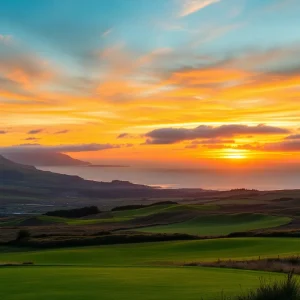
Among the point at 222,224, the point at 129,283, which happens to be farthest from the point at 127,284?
the point at 222,224

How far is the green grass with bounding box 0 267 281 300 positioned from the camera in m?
14.5

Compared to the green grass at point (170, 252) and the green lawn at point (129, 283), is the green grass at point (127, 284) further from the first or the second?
the green grass at point (170, 252)

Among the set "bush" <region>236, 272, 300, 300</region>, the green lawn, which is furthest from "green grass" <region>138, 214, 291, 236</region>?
"bush" <region>236, 272, 300, 300</region>

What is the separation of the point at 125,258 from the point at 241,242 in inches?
362

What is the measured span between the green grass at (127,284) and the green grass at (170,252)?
9654 millimetres

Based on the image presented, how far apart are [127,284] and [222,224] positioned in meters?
47.7

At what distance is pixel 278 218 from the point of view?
62.2 meters

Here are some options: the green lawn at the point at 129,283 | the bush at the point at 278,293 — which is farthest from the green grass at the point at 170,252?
the bush at the point at 278,293

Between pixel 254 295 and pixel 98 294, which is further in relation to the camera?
pixel 98 294

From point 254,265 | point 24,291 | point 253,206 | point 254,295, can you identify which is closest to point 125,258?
point 254,265

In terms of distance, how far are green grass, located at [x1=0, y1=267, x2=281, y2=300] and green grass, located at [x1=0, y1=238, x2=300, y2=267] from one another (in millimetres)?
9654

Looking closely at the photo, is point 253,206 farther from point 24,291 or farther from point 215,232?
point 24,291

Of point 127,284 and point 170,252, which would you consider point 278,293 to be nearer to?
point 127,284

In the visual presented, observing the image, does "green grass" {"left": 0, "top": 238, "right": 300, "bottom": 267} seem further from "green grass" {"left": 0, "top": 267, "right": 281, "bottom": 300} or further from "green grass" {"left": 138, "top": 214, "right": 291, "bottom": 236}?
"green grass" {"left": 138, "top": 214, "right": 291, "bottom": 236}
